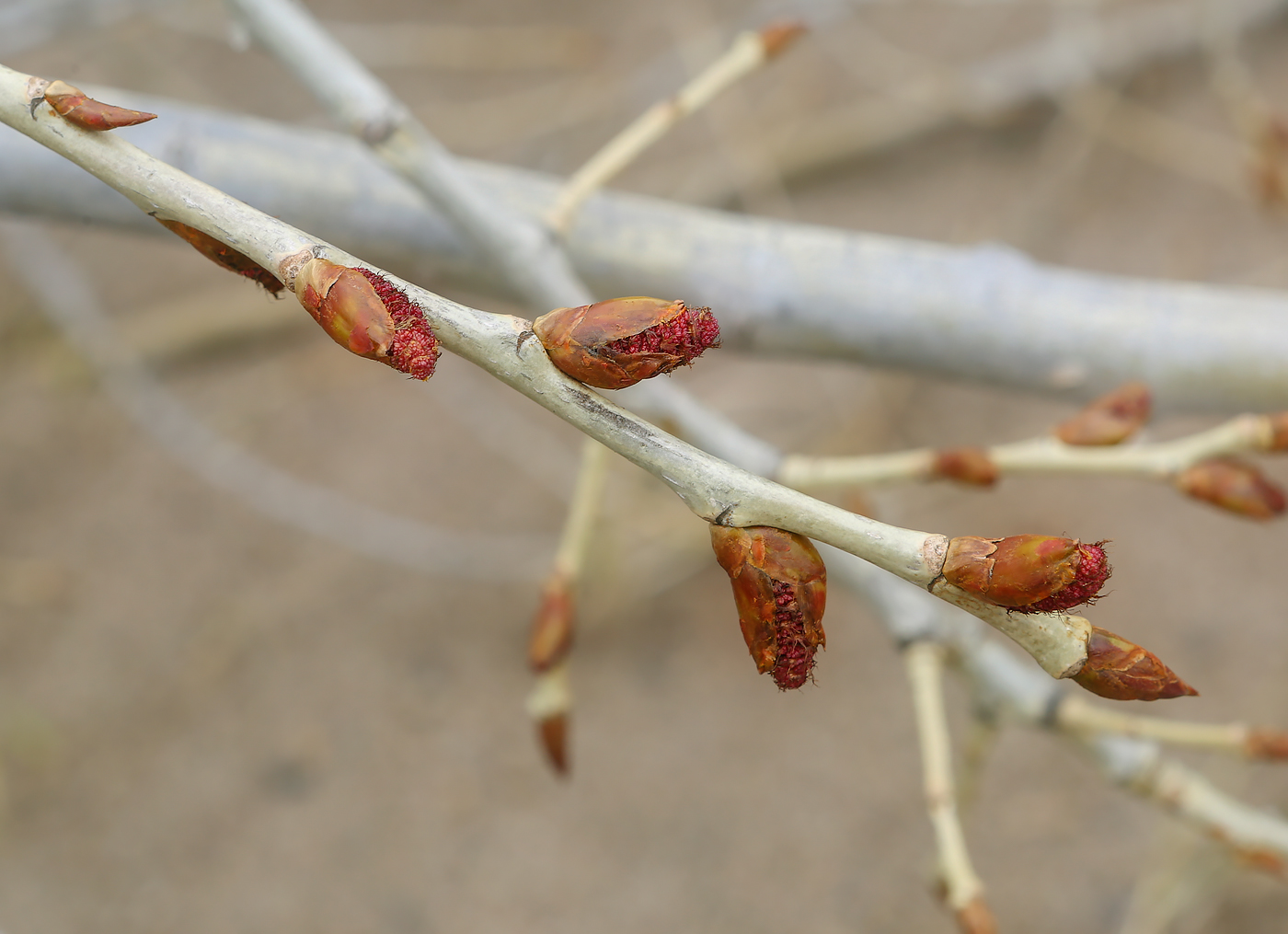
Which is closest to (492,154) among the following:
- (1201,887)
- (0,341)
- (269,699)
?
(0,341)

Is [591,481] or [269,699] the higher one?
[591,481]

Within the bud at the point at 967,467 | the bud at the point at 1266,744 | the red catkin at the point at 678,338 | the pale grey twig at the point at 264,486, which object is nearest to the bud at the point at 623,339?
the red catkin at the point at 678,338

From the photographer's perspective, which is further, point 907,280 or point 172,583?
point 172,583

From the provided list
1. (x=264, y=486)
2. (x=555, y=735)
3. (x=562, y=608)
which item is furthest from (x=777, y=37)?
(x=264, y=486)

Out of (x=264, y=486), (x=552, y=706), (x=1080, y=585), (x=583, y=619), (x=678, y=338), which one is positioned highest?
(x=678, y=338)

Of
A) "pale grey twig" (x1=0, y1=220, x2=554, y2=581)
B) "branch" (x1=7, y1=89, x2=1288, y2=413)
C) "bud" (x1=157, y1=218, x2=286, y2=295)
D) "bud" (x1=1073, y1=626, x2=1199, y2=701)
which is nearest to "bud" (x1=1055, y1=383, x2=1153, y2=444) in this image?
"branch" (x1=7, y1=89, x2=1288, y2=413)

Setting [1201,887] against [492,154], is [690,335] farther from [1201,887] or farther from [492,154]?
[492,154]

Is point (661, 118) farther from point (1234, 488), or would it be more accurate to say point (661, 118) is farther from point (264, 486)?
point (264, 486)
